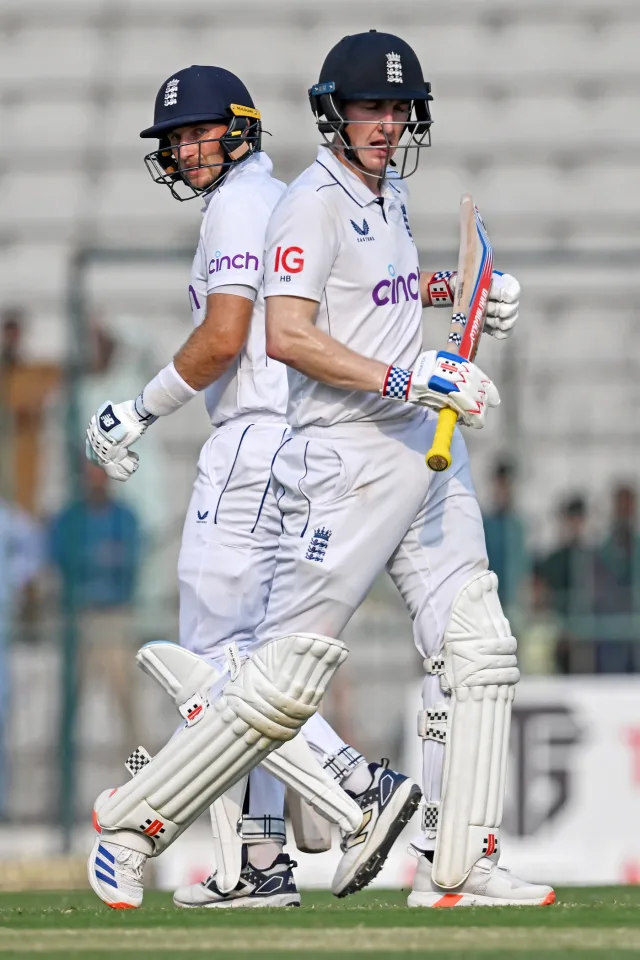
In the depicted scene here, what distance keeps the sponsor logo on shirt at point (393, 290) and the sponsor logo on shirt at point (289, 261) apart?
0.77 feet

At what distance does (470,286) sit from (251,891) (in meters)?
1.71

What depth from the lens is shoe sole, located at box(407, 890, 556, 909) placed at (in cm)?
443

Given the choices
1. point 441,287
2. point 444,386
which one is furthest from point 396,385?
point 441,287

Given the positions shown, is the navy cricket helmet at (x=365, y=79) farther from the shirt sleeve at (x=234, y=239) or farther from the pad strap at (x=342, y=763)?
the pad strap at (x=342, y=763)

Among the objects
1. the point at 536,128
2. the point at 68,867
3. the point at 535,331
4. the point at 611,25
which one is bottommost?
the point at 68,867

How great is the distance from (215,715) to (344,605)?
0.41m

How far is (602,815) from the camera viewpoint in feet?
26.1

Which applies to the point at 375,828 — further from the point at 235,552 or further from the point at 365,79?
the point at 365,79

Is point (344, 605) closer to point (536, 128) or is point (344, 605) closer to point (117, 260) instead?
point (117, 260)

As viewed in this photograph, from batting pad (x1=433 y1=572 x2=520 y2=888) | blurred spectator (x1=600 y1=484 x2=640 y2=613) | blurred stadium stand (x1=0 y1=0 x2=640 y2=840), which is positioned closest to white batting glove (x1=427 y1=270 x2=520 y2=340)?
batting pad (x1=433 y1=572 x2=520 y2=888)

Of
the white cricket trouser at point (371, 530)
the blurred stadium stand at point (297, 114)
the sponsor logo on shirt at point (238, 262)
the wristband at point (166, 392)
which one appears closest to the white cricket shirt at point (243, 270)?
the sponsor logo on shirt at point (238, 262)

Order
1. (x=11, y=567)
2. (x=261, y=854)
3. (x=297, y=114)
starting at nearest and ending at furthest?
1. (x=261, y=854)
2. (x=11, y=567)
3. (x=297, y=114)

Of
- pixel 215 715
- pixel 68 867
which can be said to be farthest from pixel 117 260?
pixel 215 715

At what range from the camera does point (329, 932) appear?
3779 mm
